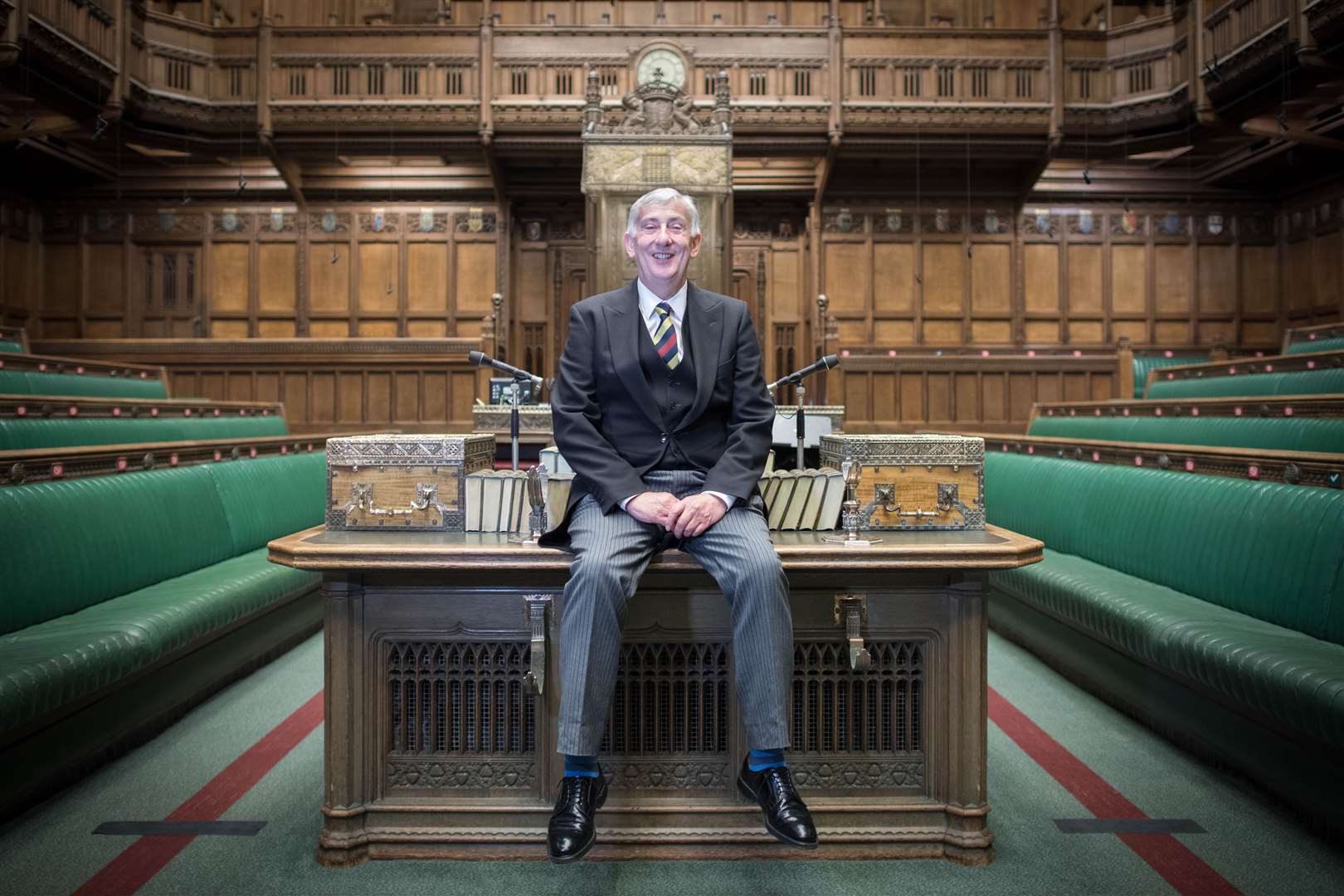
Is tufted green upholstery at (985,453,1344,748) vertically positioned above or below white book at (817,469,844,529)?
below

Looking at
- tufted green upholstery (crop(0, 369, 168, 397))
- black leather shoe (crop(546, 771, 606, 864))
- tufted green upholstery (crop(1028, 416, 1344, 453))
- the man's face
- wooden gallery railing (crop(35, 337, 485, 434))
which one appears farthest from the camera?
wooden gallery railing (crop(35, 337, 485, 434))

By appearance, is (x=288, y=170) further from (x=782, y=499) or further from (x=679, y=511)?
(x=679, y=511)

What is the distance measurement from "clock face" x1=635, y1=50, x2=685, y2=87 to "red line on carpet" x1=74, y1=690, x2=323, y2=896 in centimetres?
815

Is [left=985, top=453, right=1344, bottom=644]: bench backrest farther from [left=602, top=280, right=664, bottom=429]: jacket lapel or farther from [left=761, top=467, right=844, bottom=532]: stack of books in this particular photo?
[left=602, top=280, right=664, bottom=429]: jacket lapel

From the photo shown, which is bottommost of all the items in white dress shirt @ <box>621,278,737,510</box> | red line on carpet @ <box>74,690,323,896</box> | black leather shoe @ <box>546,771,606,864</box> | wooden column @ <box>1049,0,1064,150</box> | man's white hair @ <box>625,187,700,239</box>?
red line on carpet @ <box>74,690,323,896</box>

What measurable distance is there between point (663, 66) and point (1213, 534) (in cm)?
835

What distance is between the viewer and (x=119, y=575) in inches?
119

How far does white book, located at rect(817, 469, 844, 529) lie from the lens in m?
2.28

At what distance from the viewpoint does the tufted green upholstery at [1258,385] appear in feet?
17.0

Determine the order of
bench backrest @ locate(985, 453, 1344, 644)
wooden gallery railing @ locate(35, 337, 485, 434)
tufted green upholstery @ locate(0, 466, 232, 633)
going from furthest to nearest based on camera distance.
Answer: wooden gallery railing @ locate(35, 337, 485, 434) → tufted green upholstery @ locate(0, 466, 232, 633) → bench backrest @ locate(985, 453, 1344, 644)

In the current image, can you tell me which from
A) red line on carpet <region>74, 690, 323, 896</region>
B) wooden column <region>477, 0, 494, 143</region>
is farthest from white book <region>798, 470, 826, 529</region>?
wooden column <region>477, 0, 494, 143</region>

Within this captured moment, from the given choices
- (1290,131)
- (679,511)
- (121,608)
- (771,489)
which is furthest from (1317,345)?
(121,608)

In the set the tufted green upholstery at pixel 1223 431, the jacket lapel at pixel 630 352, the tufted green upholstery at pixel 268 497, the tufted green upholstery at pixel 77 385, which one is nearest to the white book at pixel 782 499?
the jacket lapel at pixel 630 352

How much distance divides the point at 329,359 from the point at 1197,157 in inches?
423
